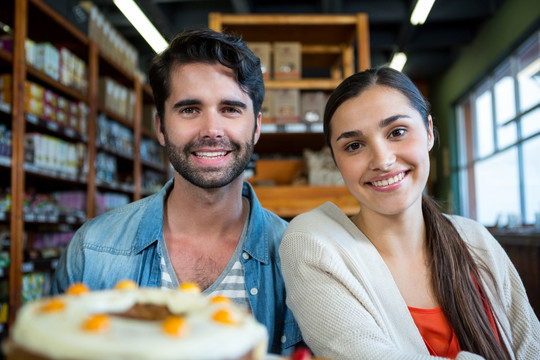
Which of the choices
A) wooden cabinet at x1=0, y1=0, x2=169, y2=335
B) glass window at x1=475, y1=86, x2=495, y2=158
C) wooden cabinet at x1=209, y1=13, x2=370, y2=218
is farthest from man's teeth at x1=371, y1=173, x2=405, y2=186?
glass window at x1=475, y1=86, x2=495, y2=158

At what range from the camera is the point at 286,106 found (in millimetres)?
3307

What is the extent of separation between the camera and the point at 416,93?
1.64 meters

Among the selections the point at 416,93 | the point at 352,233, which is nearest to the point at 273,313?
the point at 352,233

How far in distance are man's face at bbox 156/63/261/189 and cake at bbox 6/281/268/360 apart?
1.11m

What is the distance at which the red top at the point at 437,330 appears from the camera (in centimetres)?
138

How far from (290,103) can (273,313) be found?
191cm

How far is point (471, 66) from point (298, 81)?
6.15 meters

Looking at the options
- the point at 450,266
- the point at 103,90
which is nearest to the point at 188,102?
the point at 450,266

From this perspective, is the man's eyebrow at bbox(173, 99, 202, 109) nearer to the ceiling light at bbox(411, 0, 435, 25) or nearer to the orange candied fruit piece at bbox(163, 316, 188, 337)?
the orange candied fruit piece at bbox(163, 316, 188, 337)

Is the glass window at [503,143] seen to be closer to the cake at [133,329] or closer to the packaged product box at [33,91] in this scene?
the packaged product box at [33,91]

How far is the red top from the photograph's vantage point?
1380 millimetres

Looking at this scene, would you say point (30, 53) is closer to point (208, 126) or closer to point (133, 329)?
point (208, 126)

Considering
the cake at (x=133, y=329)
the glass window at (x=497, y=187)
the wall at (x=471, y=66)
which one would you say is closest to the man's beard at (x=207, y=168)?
the cake at (x=133, y=329)

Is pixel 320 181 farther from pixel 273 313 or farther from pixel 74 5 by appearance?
pixel 74 5
